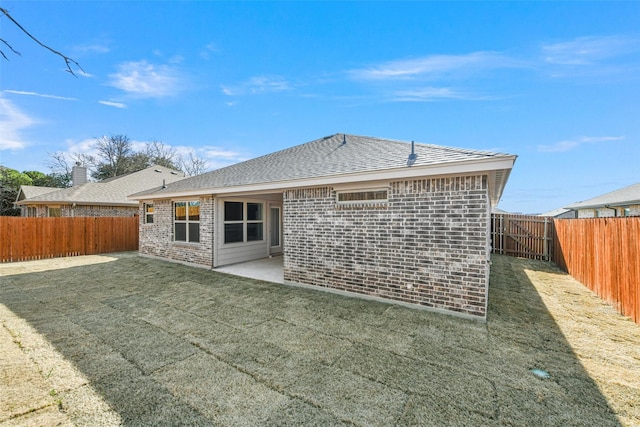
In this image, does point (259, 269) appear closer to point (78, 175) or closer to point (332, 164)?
point (332, 164)

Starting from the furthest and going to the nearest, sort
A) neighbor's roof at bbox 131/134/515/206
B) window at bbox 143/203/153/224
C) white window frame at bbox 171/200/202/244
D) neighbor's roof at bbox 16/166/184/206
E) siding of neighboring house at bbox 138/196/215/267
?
neighbor's roof at bbox 16/166/184/206 → window at bbox 143/203/153/224 → white window frame at bbox 171/200/202/244 → siding of neighboring house at bbox 138/196/215/267 → neighbor's roof at bbox 131/134/515/206

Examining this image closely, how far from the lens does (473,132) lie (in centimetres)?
1473

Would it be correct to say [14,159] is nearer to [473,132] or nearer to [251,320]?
[251,320]

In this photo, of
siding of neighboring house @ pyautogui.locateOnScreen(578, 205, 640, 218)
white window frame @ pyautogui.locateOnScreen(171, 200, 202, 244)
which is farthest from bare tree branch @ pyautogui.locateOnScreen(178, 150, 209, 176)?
siding of neighboring house @ pyautogui.locateOnScreen(578, 205, 640, 218)

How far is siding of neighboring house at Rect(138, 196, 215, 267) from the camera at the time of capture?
9023 millimetres

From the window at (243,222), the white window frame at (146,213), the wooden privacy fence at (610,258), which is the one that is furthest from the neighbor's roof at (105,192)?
the wooden privacy fence at (610,258)

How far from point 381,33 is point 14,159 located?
35.3 meters

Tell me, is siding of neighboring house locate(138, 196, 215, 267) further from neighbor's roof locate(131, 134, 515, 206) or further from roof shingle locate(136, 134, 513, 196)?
roof shingle locate(136, 134, 513, 196)

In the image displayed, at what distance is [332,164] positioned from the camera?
22.3 ft

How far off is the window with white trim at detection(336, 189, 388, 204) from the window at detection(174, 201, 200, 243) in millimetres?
5751

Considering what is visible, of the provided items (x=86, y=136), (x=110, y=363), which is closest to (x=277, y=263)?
(x=110, y=363)

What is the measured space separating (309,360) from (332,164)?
182 inches

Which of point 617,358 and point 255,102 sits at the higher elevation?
point 255,102

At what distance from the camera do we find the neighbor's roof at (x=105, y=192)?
1483cm
